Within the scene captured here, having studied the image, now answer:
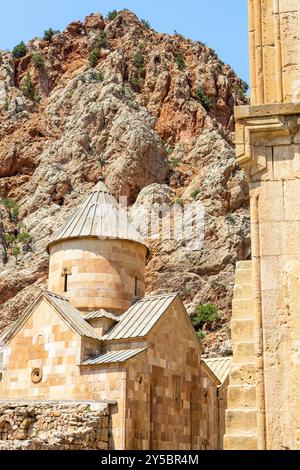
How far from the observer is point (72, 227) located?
16.6 m

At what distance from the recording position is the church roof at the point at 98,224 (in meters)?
16.2

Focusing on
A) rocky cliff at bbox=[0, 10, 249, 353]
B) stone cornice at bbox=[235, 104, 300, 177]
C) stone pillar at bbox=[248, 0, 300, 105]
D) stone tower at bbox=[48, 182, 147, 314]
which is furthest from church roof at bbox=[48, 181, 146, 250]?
rocky cliff at bbox=[0, 10, 249, 353]

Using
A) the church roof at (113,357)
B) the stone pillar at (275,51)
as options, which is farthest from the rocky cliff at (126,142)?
the stone pillar at (275,51)

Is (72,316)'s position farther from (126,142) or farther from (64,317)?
(126,142)

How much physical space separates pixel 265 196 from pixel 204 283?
105ft

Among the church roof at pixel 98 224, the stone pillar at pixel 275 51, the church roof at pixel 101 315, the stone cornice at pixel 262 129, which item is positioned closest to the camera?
the stone cornice at pixel 262 129

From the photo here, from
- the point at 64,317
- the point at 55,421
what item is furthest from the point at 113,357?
the point at 55,421

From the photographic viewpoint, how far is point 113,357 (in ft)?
44.3

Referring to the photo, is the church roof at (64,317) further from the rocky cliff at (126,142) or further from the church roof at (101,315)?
the rocky cliff at (126,142)

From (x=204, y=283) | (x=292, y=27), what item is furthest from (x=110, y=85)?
(x=292, y=27)

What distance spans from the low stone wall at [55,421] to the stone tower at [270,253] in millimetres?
7042

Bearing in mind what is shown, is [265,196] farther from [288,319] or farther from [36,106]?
[36,106]

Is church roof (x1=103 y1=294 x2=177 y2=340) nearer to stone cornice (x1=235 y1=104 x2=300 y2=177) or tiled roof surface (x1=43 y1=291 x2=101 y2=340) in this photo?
tiled roof surface (x1=43 y1=291 x2=101 y2=340)

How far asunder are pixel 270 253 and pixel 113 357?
853 cm
